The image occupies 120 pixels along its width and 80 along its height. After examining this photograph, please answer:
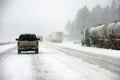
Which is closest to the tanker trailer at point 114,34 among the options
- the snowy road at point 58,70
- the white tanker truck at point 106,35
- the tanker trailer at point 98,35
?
the white tanker truck at point 106,35

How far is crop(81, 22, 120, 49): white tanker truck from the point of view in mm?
39250

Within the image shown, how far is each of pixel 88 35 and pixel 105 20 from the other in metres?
68.0

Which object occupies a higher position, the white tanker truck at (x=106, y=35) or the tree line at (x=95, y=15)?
the tree line at (x=95, y=15)

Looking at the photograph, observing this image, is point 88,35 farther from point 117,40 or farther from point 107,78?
point 107,78

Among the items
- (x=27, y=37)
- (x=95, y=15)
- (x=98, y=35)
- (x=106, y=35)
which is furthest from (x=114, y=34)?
(x=95, y=15)

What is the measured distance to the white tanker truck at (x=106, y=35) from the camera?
39.2 metres

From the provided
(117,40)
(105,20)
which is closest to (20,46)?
(117,40)

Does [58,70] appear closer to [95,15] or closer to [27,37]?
[27,37]

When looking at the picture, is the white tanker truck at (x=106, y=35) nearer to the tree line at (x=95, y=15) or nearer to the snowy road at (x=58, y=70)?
the snowy road at (x=58, y=70)

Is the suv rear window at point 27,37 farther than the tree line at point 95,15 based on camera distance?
No

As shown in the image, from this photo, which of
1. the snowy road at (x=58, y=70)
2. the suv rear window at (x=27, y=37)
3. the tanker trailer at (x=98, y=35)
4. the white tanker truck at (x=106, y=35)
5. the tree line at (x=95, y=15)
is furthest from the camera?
the tree line at (x=95, y=15)

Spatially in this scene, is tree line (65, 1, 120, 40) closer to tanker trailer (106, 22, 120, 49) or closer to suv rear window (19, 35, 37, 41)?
tanker trailer (106, 22, 120, 49)

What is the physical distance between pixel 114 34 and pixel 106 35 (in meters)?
3.93

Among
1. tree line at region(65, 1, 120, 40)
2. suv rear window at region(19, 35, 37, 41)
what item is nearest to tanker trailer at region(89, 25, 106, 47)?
suv rear window at region(19, 35, 37, 41)
